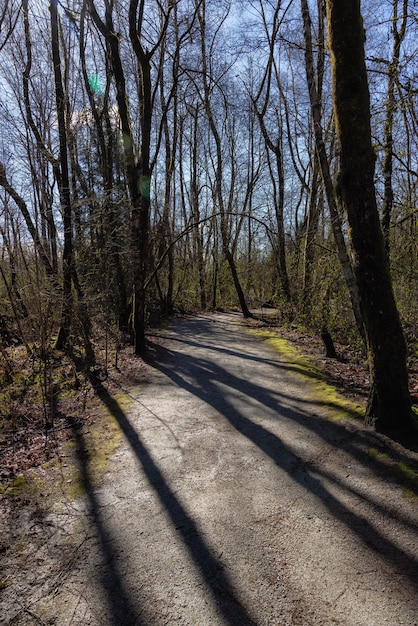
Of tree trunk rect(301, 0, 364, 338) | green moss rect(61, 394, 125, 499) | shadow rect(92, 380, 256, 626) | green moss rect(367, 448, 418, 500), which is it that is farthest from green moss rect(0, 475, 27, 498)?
tree trunk rect(301, 0, 364, 338)

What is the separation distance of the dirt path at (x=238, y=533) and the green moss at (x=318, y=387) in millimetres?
288

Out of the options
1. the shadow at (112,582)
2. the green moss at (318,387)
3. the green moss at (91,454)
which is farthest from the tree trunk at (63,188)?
the green moss at (318,387)

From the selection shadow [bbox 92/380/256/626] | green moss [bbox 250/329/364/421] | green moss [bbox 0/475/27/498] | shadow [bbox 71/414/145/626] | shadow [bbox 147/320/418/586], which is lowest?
shadow [bbox 71/414/145/626]

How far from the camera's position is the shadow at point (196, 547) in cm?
224

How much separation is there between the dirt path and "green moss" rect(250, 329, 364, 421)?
288mm

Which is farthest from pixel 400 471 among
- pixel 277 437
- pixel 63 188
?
pixel 63 188

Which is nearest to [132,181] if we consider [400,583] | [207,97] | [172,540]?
[172,540]

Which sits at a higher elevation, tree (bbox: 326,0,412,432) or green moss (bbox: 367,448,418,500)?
tree (bbox: 326,0,412,432)

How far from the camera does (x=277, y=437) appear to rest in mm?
4457

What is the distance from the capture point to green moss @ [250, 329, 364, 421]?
15.7 feet

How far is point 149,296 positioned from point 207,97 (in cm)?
907

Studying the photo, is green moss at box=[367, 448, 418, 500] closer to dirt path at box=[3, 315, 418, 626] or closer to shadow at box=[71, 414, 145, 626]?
dirt path at box=[3, 315, 418, 626]

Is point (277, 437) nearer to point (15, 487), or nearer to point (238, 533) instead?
point (238, 533)

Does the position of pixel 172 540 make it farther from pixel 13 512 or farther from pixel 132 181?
pixel 132 181
